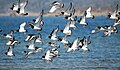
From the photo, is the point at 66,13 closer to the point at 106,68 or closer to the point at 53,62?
the point at 106,68

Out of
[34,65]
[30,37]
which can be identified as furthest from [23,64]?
[30,37]

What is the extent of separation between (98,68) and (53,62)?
24.4 ft

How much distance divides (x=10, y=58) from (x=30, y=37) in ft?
51.7

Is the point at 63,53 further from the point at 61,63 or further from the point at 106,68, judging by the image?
the point at 106,68

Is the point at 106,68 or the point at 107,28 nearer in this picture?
the point at 107,28

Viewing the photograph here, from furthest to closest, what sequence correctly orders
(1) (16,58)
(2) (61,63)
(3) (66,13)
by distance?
(1) (16,58) < (2) (61,63) < (3) (66,13)

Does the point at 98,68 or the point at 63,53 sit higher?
the point at 63,53

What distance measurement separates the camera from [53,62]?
60969mm

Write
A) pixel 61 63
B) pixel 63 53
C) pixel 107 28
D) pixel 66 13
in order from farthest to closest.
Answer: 1. pixel 63 53
2. pixel 61 63
3. pixel 107 28
4. pixel 66 13

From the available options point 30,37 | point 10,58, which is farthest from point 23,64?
point 30,37

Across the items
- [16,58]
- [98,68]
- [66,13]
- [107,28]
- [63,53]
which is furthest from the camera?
[63,53]

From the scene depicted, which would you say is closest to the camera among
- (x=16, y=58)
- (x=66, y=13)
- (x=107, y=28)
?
(x=66, y=13)

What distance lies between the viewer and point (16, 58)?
64250 mm

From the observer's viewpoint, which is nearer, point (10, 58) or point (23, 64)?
point (23, 64)
